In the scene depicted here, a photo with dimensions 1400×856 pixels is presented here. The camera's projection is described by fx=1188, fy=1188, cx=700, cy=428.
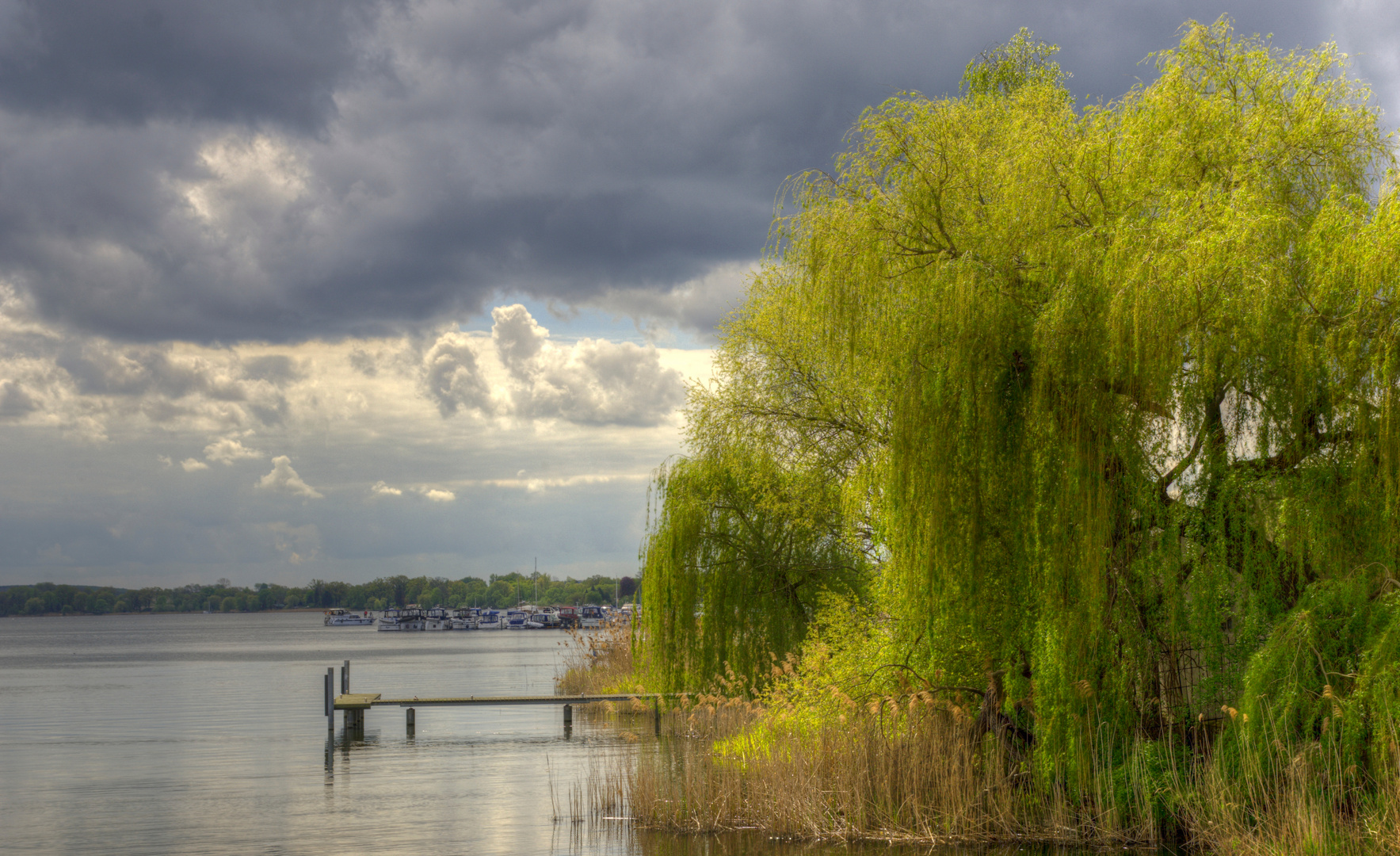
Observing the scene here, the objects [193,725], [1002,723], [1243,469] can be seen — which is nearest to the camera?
[1243,469]

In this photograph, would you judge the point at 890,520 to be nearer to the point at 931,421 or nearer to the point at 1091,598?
the point at 931,421

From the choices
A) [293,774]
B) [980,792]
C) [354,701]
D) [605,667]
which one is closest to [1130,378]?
[980,792]

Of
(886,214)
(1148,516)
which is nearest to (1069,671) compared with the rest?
(1148,516)

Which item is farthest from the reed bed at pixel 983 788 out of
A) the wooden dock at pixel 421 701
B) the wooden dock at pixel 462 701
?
the wooden dock at pixel 462 701

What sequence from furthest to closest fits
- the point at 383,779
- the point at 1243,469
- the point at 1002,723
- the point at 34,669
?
the point at 34,669
the point at 383,779
the point at 1002,723
the point at 1243,469

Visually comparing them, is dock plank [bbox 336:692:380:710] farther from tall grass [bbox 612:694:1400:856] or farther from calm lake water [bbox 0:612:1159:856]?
tall grass [bbox 612:694:1400:856]

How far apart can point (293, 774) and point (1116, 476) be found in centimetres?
2064

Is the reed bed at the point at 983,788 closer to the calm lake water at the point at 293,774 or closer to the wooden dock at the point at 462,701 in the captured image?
the calm lake water at the point at 293,774

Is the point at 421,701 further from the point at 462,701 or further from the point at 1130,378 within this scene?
the point at 1130,378

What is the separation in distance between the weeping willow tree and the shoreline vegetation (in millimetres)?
37

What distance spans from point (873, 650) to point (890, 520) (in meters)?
2.88

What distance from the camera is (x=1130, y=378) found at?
511 inches

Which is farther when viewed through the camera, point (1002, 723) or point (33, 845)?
point (33, 845)

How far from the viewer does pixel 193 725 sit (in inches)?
1553
